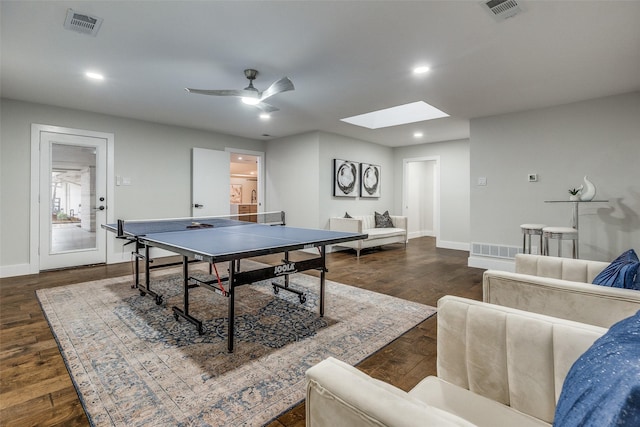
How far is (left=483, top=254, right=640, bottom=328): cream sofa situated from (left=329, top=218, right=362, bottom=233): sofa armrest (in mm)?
3758

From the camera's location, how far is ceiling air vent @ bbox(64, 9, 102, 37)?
2.23 metres

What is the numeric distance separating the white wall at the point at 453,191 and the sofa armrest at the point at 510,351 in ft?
19.9

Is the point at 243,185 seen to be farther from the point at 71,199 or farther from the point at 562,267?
the point at 562,267

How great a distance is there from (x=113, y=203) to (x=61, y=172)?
0.77 meters

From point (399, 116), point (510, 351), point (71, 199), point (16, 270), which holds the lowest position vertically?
point (16, 270)

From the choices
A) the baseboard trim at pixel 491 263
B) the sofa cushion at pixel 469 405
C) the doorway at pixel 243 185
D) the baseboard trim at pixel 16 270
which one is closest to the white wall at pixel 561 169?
the baseboard trim at pixel 491 263

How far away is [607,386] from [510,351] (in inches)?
22.7

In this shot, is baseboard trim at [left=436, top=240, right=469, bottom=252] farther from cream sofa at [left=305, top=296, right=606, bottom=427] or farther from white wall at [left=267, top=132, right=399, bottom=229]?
cream sofa at [left=305, top=296, right=606, bottom=427]

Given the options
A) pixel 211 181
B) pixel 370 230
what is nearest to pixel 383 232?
pixel 370 230

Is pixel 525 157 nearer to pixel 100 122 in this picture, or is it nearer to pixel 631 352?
pixel 631 352

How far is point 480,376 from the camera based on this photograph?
3.43 feet

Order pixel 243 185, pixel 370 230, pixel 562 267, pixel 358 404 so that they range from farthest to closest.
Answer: pixel 243 185 < pixel 370 230 < pixel 562 267 < pixel 358 404

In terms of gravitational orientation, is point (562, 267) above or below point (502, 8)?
below

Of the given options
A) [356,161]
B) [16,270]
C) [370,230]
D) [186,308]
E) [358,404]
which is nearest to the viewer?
[358,404]
